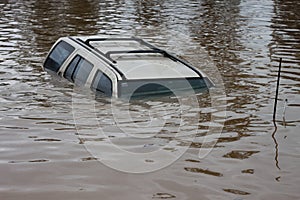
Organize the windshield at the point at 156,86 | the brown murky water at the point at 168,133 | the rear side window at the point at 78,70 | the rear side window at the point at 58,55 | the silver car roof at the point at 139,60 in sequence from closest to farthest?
1. the brown murky water at the point at 168,133
2. the windshield at the point at 156,86
3. the silver car roof at the point at 139,60
4. the rear side window at the point at 78,70
5. the rear side window at the point at 58,55

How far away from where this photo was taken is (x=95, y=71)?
31.6ft

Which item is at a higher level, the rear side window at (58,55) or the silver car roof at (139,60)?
the silver car roof at (139,60)

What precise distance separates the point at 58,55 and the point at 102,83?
2.09 meters

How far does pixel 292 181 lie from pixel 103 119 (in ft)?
10.4

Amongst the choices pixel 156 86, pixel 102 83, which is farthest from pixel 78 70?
pixel 156 86

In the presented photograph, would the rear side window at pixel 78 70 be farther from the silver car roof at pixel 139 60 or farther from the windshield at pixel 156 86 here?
the windshield at pixel 156 86

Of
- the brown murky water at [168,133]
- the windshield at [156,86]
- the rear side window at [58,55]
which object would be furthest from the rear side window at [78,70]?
the windshield at [156,86]

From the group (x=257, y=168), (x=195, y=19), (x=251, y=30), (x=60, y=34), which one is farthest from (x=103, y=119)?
(x=195, y=19)

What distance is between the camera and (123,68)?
9.42 metres

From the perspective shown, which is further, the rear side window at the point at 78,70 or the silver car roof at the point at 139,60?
the rear side window at the point at 78,70

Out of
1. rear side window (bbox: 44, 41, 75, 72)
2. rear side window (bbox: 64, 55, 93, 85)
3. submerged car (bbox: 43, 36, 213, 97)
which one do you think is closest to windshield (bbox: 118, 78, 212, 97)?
submerged car (bbox: 43, 36, 213, 97)

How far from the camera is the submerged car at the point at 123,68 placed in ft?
30.2

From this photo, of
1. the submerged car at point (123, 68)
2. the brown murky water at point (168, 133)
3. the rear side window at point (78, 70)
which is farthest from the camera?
the rear side window at point (78, 70)

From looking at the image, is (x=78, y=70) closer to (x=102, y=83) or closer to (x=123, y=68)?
(x=102, y=83)
